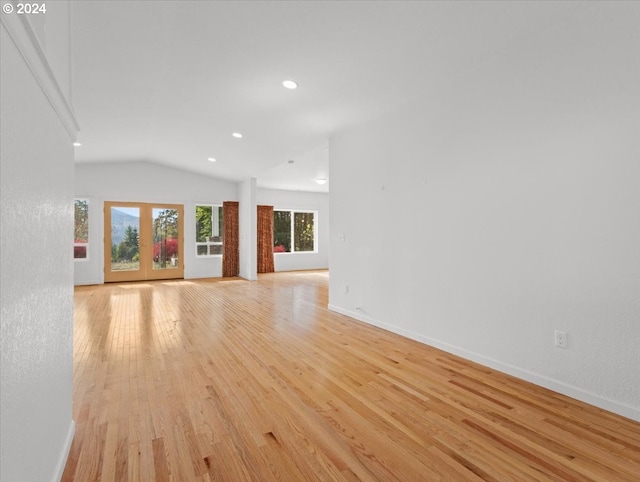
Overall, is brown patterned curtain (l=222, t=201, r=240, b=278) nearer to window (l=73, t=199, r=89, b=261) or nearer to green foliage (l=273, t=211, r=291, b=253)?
green foliage (l=273, t=211, r=291, b=253)

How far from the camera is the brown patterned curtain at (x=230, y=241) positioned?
9.54 metres

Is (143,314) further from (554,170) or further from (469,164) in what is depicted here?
(554,170)

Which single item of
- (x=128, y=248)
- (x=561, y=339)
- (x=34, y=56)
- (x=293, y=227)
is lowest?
(x=561, y=339)

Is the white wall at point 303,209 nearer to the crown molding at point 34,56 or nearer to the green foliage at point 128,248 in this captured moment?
the green foliage at point 128,248

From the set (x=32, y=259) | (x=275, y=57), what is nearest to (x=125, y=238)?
(x=275, y=57)

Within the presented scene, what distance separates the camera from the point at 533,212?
105 inches

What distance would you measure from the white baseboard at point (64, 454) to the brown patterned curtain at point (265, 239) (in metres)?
8.59

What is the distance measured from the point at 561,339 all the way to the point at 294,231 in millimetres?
9317

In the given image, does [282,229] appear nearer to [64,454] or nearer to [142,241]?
[142,241]

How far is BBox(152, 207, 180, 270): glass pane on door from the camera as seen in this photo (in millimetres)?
8765

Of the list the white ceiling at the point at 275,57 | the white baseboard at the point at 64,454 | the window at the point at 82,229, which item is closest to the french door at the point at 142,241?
the window at the point at 82,229

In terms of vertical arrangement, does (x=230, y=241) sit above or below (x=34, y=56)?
below

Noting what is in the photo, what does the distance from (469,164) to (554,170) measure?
0.75 metres

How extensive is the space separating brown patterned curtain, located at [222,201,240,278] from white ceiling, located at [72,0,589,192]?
166 inches
